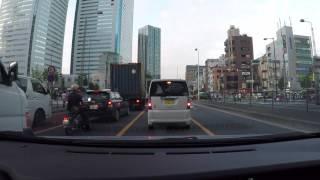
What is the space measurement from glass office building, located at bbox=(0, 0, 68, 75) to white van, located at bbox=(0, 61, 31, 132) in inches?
1799

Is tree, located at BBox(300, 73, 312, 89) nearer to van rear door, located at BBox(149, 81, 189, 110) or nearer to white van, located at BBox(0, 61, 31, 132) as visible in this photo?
van rear door, located at BBox(149, 81, 189, 110)

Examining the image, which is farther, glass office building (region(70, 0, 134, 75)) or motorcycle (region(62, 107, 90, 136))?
glass office building (region(70, 0, 134, 75))

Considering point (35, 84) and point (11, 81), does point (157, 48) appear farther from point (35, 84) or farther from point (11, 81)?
point (11, 81)

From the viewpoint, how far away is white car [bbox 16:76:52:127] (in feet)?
47.8

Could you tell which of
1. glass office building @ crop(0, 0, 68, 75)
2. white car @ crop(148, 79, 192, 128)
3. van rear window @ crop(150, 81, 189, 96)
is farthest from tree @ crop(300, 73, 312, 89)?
white car @ crop(148, 79, 192, 128)

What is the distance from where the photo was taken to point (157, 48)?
143500 mm

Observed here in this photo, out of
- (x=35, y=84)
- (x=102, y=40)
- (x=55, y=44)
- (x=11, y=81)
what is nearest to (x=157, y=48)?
(x=102, y=40)

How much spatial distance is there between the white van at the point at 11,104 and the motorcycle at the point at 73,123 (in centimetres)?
618

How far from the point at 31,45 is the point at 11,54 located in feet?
22.0

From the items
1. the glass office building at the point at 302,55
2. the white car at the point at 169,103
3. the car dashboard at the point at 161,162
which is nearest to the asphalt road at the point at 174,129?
the white car at the point at 169,103

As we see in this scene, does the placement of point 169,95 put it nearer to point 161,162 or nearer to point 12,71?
point 12,71

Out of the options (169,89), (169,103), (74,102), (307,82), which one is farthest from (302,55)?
(74,102)

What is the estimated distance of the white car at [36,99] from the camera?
14578 millimetres

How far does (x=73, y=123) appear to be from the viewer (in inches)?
521
